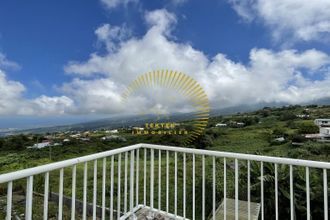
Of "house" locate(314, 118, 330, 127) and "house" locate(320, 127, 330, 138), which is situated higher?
"house" locate(314, 118, 330, 127)

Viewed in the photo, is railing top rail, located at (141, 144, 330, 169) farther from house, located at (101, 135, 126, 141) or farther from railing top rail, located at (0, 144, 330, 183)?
house, located at (101, 135, 126, 141)

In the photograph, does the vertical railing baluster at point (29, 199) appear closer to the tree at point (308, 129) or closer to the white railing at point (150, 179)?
the white railing at point (150, 179)

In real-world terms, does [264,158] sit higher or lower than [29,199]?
higher

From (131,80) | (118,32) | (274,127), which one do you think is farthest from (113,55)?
(274,127)

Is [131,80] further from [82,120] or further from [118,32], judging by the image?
[82,120]

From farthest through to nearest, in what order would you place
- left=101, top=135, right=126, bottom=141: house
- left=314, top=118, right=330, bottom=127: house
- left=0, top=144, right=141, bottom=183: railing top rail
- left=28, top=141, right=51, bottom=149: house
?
left=28, top=141, right=51, bottom=149: house < left=314, top=118, right=330, bottom=127: house < left=101, top=135, right=126, bottom=141: house < left=0, top=144, right=141, bottom=183: railing top rail

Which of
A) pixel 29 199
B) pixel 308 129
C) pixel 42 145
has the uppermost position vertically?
pixel 29 199

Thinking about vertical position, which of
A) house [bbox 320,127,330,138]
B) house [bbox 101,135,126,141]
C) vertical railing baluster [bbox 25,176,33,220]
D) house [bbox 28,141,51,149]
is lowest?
house [bbox 28,141,51,149]

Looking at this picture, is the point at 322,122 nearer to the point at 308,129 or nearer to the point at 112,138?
the point at 308,129

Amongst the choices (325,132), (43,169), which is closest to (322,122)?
(325,132)

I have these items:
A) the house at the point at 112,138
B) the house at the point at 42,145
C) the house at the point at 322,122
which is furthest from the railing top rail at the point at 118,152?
the house at the point at 42,145

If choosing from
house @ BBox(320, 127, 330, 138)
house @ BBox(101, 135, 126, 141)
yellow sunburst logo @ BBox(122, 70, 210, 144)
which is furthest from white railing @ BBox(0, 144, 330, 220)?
house @ BBox(320, 127, 330, 138)
